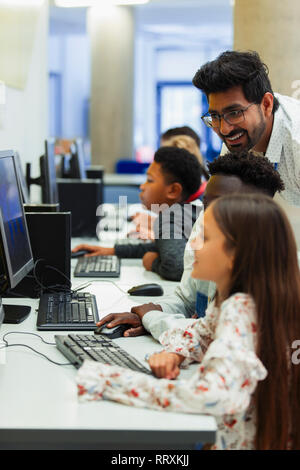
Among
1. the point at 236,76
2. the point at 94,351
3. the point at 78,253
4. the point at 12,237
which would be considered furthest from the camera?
the point at 78,253

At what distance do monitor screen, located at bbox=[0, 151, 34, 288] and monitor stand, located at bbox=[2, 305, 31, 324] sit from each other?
102 mm

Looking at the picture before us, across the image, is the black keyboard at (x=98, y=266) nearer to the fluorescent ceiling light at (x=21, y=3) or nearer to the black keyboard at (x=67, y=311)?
the black keyboard at (x=67, y=311)

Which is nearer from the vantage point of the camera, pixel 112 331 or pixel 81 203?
pixel 112 331

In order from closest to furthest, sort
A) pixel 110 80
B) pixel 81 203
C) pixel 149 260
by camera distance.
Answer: pixel 149 260, pixel 81 203, pixel 110 80

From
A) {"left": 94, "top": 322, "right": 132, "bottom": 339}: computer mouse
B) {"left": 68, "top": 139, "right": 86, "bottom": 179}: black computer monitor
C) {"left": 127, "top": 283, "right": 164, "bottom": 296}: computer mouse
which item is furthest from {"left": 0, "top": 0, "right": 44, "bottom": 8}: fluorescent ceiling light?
{"left": 94, "top": 322, "right": 132, "bottom": 339}: computer mouse

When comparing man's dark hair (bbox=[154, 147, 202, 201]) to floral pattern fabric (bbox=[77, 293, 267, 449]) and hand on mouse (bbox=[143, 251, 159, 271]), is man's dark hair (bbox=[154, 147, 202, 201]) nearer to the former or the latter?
hand on mouse (bbox=[143, 251, 159, 271])

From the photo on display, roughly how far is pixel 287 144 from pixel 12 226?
0.99m

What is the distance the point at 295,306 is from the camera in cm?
124

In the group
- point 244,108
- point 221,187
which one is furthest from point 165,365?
point 244,108

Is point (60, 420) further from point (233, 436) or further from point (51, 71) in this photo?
point (51, 71)

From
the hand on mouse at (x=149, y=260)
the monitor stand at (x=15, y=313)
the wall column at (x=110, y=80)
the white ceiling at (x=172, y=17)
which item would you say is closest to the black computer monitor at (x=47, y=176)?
the hand on mouse at (x=149, y=260)

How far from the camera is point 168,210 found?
2.53 metres

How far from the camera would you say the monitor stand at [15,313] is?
1.78m

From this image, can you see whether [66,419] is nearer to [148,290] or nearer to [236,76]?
[148,290]
